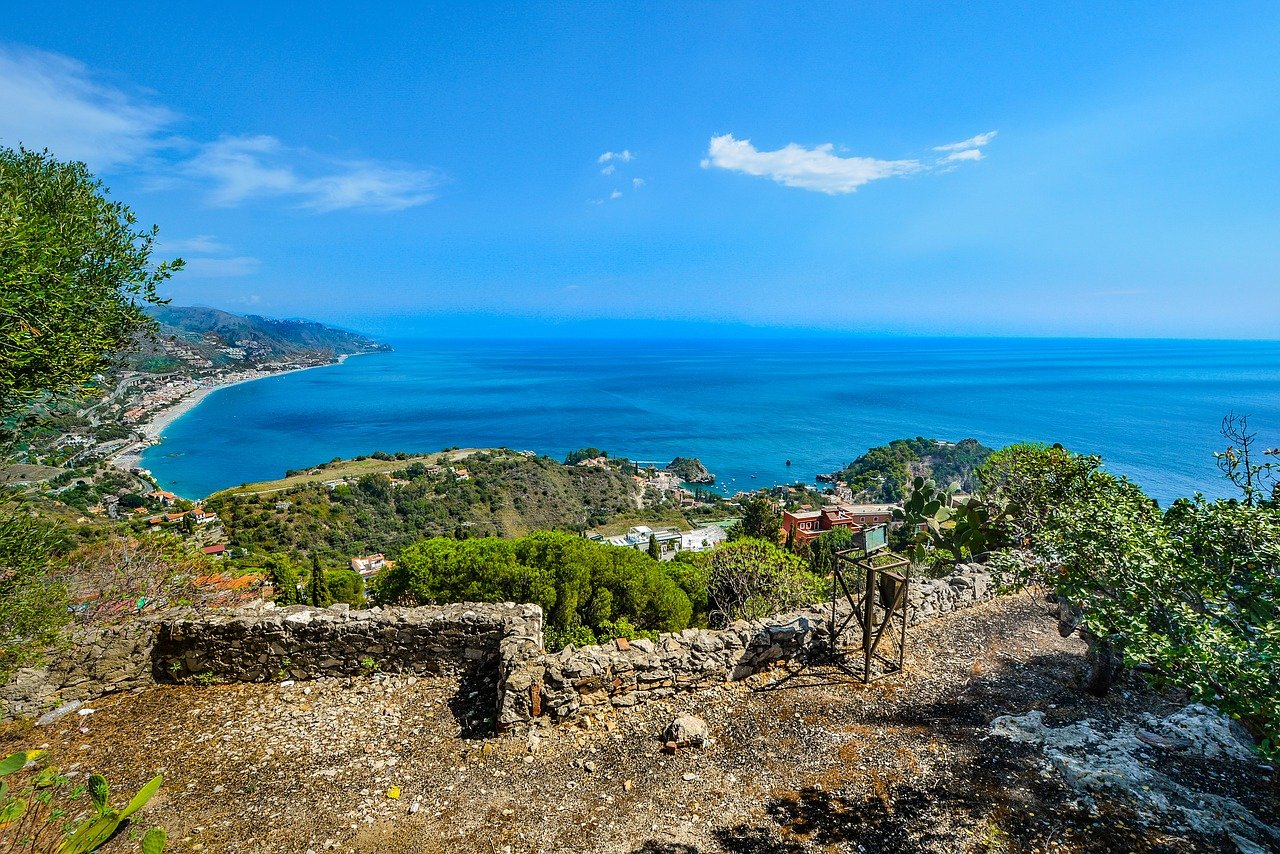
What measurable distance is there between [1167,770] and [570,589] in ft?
28.7

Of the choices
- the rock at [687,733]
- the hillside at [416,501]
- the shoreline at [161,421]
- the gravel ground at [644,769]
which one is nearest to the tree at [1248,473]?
the gravel ground at [644,769]

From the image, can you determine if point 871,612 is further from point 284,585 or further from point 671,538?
point 671,538

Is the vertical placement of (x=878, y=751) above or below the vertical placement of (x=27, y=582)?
below

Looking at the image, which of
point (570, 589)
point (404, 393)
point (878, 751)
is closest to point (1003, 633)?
point (878, 751)

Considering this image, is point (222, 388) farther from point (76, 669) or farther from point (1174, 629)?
point (1174, 629)

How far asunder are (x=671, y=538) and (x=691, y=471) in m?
35.9

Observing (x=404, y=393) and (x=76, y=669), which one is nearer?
(x=76, y=669)

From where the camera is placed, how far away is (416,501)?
50750 mm

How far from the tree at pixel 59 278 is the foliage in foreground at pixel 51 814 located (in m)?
4.02

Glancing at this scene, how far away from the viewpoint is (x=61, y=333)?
19.9 ft

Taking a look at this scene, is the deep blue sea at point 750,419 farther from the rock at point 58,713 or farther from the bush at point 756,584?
the rock at point 58,713

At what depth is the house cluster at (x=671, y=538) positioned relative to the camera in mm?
36281

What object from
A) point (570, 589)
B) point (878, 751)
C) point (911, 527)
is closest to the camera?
point (878, 751)

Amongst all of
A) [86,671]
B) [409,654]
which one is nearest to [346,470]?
[86,671]
